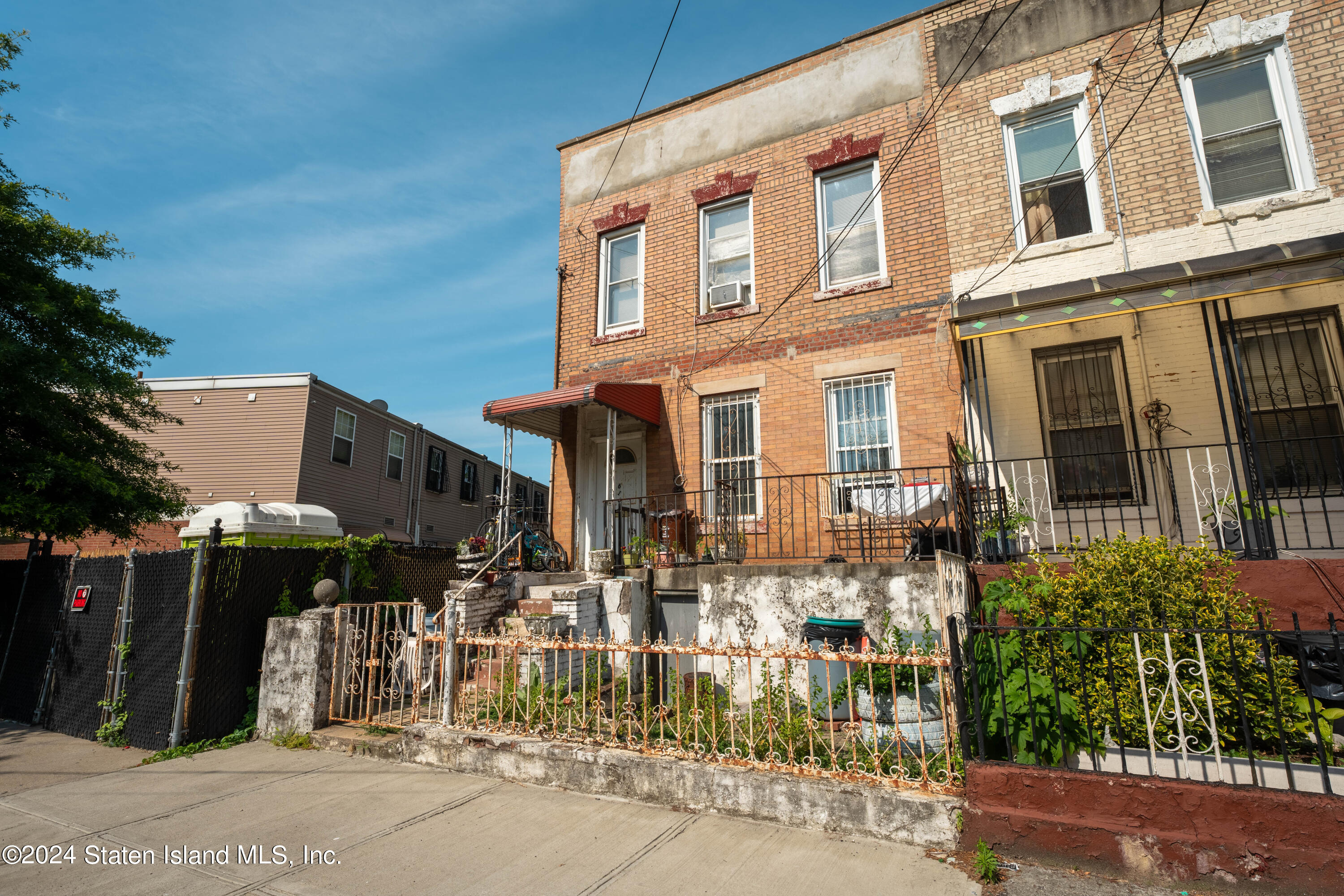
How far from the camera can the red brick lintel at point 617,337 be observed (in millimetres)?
11188

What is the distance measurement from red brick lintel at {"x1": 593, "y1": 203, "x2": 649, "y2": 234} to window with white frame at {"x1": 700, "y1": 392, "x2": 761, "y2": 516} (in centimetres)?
379

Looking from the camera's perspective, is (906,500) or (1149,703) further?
(906,500)

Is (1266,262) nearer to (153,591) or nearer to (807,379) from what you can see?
(807,379)

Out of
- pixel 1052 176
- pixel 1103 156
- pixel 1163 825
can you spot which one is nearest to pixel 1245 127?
pixel 1103 156

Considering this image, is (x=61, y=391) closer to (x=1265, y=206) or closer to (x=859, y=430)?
(x=859, y=430)

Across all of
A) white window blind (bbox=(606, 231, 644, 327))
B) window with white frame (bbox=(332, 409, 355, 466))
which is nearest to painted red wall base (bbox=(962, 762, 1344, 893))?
white window blind (bbox=(606, 231, 644, 327))

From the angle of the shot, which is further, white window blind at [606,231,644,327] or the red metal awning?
white window blind at [606,231,644,327]

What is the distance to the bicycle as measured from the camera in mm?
10039

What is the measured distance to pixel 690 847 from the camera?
4.18m

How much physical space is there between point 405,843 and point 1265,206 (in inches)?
431

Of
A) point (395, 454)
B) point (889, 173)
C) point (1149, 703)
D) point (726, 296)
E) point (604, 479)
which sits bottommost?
point (1149, 703)

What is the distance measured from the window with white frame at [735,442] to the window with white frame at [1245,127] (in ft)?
21.0

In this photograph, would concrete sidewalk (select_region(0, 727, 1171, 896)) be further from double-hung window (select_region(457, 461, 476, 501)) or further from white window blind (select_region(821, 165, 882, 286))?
double-hung window (select_region(457, 461, 476, 501))

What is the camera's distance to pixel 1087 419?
332 inches
